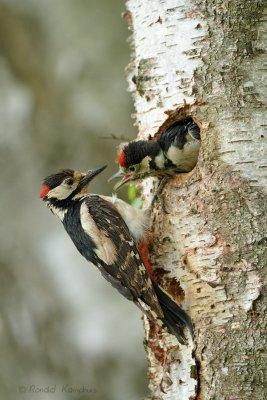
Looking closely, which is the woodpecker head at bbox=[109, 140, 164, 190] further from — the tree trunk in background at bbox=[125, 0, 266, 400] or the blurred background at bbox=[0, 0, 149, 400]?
the blurred background at bbox=[0, 0, 149, 400]

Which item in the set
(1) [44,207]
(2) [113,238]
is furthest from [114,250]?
(1) [44,207]

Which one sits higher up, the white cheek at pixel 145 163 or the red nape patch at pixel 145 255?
the white cheek at pixel 145 163

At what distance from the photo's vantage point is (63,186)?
5449mm

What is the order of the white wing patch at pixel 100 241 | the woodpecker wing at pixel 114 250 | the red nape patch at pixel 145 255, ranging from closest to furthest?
the woodpecker wing at pixel 114 250 → the red nape patch at pixel 145 255 → the white wing patch at pixel 100 241

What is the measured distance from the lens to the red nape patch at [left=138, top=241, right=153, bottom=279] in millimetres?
4832

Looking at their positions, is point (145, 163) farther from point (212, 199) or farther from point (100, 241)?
point (212, 199)

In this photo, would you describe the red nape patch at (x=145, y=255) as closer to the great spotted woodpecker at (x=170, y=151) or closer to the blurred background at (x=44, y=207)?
the great spotted woodpecker at (x=170, y=151)

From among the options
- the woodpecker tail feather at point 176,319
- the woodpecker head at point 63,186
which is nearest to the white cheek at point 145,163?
the woodpecker head at point 63,186

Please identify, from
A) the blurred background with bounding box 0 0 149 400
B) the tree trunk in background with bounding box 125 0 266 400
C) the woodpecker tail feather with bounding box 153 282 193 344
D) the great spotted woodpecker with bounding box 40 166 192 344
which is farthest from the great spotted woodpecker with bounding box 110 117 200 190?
the blurred background with bounding box 0 0 149 400

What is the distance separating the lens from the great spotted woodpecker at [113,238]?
461cm

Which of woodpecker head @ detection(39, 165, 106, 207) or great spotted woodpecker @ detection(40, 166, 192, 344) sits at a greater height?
woodpecker head @ detection(39, 165, 106, 207)

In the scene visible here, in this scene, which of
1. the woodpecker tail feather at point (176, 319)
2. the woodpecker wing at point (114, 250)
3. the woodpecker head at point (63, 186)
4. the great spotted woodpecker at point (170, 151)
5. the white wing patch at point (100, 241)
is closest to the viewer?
the woodpecker tail feather at point (176, 319)

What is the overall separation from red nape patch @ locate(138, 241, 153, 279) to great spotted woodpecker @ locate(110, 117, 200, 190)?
406mm

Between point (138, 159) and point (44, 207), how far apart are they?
3152mm
